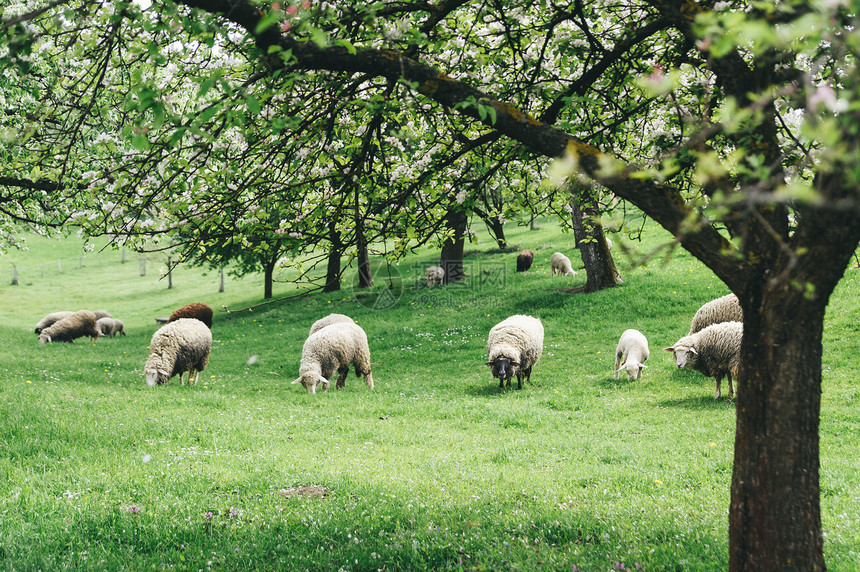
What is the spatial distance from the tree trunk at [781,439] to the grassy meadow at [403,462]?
0.91 meters

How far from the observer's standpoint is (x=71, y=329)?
26750mm

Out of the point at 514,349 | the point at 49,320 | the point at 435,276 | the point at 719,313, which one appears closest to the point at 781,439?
the point at 514,349

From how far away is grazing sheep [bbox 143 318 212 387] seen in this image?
1443 cm

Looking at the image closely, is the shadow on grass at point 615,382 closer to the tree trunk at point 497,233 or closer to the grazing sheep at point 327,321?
the tree trunk at point 497,233

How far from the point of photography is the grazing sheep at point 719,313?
557 inches

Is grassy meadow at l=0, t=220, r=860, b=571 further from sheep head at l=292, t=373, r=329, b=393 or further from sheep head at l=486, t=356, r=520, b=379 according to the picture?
sheep head at l=292, t=373, r=329, b=393

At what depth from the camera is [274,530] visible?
527cm

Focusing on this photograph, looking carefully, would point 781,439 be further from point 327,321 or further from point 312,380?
point 327,321

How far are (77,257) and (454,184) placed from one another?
77398mm

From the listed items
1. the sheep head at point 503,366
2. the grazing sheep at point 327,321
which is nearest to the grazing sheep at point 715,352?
the sheep head at point 503,366

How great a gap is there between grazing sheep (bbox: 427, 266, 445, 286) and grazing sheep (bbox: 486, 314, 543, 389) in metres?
14.5

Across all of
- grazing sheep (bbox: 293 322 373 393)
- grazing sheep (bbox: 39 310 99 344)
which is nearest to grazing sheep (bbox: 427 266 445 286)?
grazing sheep (bbox: 293 322 373 393)

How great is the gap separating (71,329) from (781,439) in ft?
98.7

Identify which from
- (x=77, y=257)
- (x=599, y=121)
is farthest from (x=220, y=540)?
(x=77, y=257)
